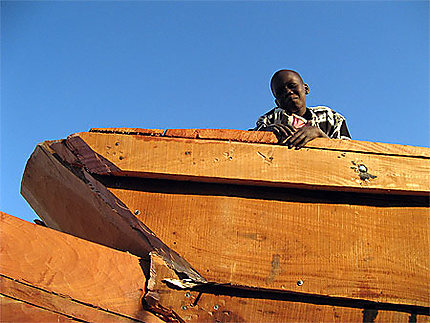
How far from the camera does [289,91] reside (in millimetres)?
2348

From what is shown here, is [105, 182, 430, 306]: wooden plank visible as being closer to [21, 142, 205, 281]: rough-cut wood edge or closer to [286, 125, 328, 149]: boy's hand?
[21, 142, 205, 281]: rough-cut wood edge

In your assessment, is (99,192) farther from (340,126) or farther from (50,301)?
(340,126)

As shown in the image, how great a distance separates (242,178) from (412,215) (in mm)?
544

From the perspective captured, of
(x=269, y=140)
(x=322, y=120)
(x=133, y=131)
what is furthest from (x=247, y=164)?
(x=322, y=120)

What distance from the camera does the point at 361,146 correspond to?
1.41 metres

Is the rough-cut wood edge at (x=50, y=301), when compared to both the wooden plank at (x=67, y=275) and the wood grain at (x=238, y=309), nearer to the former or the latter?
the wooden plank at (x=67, y=275)

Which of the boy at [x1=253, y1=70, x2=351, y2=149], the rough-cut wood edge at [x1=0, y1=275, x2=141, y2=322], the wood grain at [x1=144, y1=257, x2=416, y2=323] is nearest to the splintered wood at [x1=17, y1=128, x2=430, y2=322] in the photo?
the wood grain at [x1=144, y1=257, x2=416, y2=323]

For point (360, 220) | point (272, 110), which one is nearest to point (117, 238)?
point (360, 220)

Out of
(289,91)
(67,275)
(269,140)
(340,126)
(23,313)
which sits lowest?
(23,313)

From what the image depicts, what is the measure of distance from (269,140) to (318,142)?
156 millimetres

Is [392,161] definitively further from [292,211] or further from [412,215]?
[292,211]

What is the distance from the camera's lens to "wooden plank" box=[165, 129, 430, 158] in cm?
141

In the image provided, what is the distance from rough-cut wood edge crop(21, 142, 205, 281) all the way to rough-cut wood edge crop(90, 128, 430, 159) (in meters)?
0.17

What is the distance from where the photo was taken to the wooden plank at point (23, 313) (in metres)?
1.12
